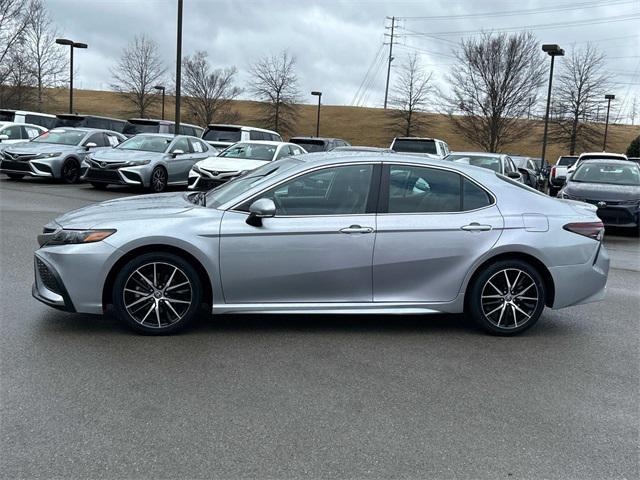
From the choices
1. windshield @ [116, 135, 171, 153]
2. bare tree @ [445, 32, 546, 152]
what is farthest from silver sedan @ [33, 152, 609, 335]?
bare tree @ [445, 32, 546, 152]

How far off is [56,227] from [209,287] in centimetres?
135

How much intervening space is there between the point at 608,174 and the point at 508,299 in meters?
10.4

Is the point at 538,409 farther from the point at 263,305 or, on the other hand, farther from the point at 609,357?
the point at 263,305

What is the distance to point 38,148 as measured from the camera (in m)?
18.6

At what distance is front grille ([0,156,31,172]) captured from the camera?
1811 cm

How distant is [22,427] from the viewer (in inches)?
145

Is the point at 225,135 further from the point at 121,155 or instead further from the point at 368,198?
the point at 368,198

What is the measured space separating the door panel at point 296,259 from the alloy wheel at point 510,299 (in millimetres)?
1111

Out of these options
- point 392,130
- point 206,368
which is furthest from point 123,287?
point 392,130

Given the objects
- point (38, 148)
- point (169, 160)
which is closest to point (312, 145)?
point (169, 160)

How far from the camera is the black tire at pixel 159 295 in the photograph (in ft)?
17.6

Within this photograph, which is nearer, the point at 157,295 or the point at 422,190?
the point at 157,295

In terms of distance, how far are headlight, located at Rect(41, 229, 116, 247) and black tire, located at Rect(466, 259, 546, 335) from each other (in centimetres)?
313

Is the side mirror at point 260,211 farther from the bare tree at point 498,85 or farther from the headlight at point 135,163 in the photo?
the bare tree at point 498,85
